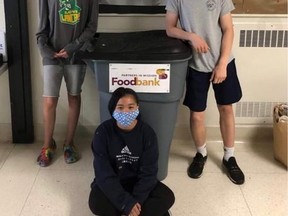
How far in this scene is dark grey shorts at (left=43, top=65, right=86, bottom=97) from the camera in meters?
2.67

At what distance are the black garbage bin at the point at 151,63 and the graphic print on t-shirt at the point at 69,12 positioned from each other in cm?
20

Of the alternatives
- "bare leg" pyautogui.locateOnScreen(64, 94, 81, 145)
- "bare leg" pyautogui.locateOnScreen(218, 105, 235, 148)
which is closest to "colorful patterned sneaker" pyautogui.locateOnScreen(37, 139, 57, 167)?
"bare leg" pyautogui.locateOnScreen(64, 94, 81, 145)

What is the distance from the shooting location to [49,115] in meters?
2.80

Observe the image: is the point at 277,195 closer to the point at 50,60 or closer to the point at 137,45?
the point at 137,45

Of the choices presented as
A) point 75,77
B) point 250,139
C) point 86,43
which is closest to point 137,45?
point 86,43

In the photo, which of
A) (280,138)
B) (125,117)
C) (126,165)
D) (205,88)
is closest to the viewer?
(125,117)

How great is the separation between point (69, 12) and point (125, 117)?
32.9 inches

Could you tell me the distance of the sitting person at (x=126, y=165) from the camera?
2.09 m

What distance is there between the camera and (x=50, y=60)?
2639 mm

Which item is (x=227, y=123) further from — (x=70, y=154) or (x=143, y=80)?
(x=70, y=154)

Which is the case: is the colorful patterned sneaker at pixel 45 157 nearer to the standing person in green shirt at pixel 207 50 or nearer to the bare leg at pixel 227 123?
the standing person in green shirt at pixel 207 50

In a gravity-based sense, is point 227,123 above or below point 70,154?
above

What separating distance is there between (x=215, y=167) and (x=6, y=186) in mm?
1282

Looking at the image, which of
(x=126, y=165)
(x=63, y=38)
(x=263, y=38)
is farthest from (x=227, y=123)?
(x=63, y=38)
